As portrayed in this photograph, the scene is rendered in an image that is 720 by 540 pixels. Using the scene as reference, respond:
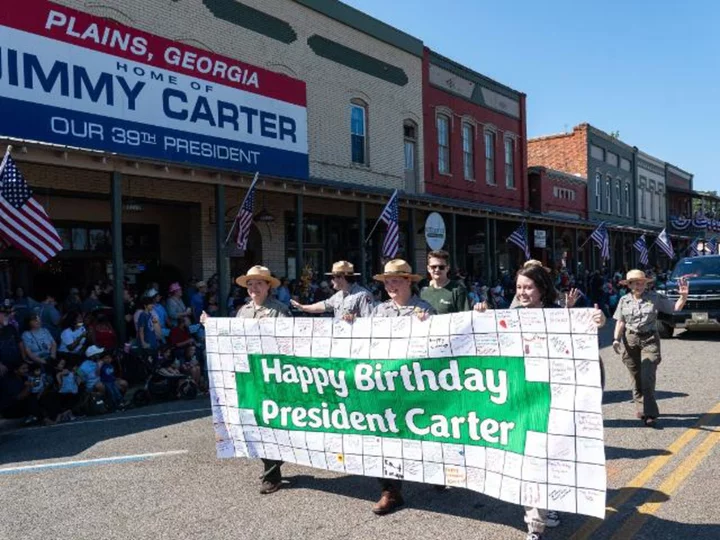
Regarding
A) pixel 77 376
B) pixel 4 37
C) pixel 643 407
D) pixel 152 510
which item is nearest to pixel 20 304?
pixel 77 376

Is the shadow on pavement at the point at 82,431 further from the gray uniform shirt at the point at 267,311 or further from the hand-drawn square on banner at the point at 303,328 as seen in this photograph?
the hand-drawn square on banner at the point at 303,328

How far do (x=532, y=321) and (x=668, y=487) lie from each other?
6.83 ft

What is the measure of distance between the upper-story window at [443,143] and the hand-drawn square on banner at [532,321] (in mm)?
19463

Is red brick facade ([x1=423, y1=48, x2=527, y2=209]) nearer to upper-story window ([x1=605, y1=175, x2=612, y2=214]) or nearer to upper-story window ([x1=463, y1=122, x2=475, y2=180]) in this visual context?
upper-story window ([x1=463, y1=122, x2=475, y2=180])

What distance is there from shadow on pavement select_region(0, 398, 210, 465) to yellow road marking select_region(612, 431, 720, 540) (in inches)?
207

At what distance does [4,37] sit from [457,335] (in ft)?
32.3

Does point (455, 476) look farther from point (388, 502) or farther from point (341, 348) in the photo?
point (341, 348)

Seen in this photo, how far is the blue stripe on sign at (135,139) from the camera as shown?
11008mm

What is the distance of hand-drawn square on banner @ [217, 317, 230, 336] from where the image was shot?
5.55m

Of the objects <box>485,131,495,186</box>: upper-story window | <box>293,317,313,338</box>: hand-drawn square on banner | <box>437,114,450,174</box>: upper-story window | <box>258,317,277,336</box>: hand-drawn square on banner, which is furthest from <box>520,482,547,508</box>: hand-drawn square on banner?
<box>485,131,495,186</box>: upper-story window

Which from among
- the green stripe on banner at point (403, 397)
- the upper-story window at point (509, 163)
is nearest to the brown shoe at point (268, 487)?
the green stripe on banner at point (403, 397)

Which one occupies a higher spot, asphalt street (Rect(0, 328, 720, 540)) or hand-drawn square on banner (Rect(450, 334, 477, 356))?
hand-drawn square on banner (Rect(450, 334, 477, 356))

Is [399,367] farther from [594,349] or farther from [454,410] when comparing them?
[594,349]

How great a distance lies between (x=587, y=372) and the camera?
13.2 feet
